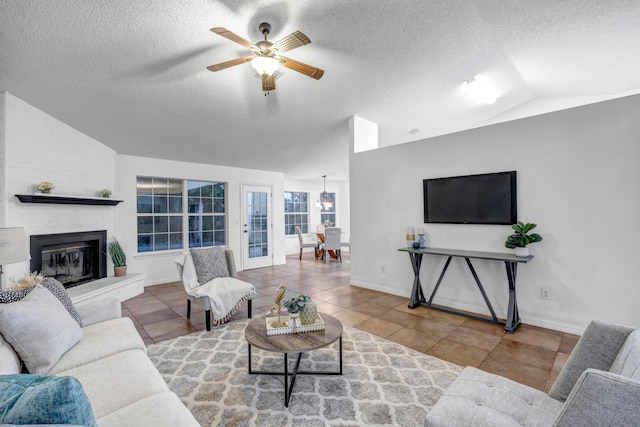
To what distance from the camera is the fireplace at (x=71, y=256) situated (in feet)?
11.6

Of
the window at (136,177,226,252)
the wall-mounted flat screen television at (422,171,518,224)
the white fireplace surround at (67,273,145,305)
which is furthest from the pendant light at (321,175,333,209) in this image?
the white fireplace surround at (67,273,145,305)

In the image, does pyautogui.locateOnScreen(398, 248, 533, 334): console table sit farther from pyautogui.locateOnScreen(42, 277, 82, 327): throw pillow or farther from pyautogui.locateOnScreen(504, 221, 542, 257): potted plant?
pyautogui.locateOnScreen(42, 277, 82, 327): throw pillow

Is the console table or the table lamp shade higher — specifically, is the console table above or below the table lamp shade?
below

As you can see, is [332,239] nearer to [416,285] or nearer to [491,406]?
[416,285]

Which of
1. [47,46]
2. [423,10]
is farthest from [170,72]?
[423,10]

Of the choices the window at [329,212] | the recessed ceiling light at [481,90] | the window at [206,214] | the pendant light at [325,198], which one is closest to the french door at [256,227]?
the window at [206,214]

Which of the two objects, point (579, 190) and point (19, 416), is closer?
point (19, 416)

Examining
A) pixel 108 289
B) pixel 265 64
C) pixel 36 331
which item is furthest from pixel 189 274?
pixel 265 64

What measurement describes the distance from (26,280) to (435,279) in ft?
13.9

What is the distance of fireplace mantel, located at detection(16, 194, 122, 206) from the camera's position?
3.16 metres

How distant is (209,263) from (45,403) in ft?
9.48

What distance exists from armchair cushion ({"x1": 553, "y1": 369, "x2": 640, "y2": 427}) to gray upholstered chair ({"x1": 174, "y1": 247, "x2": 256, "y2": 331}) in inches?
117

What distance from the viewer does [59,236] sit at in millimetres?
3764

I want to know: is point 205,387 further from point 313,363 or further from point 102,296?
point 102,296
